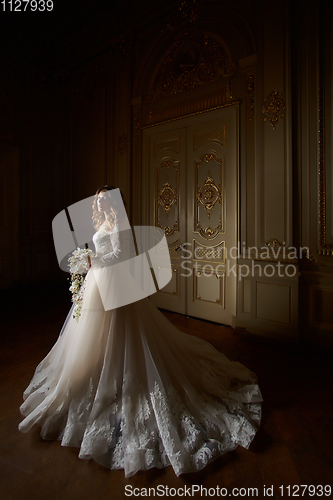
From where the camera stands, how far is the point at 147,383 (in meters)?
1.80

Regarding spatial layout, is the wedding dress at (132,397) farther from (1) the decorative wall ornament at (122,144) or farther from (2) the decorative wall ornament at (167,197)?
(1) the decorative wall ornament at (122,144)

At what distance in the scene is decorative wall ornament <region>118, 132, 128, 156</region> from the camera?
15.9 feet

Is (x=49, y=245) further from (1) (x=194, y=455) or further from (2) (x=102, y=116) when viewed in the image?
(1) (x=194, y=455)

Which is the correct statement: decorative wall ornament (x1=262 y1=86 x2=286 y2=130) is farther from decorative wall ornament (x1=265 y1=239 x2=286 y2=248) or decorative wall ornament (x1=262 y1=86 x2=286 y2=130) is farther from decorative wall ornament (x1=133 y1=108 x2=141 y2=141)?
decorative wall ornament (x1=133 y1=108 x2=141 y2=141)

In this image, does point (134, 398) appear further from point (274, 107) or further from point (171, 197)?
point (274, 107)

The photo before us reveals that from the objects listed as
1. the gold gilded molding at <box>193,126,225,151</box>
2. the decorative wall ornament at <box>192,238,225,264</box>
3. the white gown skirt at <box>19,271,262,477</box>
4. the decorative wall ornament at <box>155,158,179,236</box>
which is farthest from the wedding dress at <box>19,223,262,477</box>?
the gold gilded molding at <box>193,126,225,151</box>

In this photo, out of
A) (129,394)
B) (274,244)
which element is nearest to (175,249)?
(274,244)

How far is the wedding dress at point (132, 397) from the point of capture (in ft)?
5.09

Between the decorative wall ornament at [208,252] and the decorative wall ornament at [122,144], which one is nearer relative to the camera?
the decorative wall ornament at [208,252]

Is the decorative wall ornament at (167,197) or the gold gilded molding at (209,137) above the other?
the gold gilded molding at (209,137)

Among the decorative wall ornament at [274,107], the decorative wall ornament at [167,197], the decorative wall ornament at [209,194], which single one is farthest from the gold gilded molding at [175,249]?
the decorative wall ornament at [274,107]

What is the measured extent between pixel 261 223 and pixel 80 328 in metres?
2.38

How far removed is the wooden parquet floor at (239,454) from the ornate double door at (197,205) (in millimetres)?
1281

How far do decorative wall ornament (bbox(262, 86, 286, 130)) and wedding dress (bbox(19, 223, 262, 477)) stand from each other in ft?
8.05
